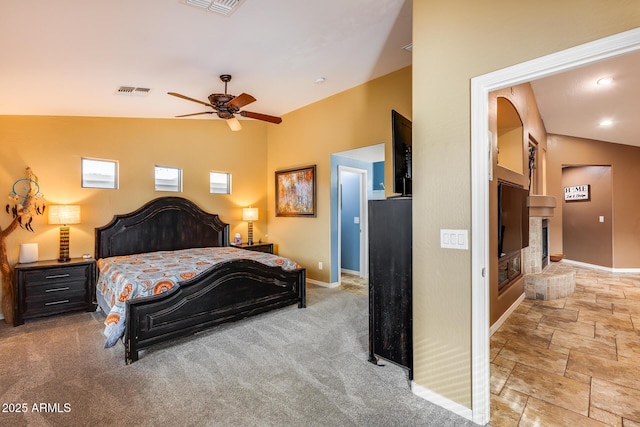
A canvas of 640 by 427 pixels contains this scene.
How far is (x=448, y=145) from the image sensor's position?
1961 mm

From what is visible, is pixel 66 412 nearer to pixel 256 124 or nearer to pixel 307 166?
pixel 307 166

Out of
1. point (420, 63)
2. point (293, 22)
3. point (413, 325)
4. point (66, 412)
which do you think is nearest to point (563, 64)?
point (420, 63)

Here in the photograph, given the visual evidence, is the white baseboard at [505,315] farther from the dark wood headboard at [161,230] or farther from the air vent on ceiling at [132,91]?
the air vent on ceiling at [132,91]

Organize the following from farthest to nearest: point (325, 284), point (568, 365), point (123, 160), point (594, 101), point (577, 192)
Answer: point (577, 192), point (325, 284), point (123, 160), point (594, 101), point (568, 365)

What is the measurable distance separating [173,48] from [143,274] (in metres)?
2.19

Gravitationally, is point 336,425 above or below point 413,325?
below

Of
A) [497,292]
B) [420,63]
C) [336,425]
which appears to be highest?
[420,63]

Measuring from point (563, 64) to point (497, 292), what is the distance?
258 cm

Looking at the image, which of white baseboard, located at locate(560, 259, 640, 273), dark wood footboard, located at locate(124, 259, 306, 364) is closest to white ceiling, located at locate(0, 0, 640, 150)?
dark wood footboard, located at locate(124, 259, 306, 364)

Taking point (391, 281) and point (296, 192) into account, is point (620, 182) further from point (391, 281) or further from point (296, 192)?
point (391, 281)

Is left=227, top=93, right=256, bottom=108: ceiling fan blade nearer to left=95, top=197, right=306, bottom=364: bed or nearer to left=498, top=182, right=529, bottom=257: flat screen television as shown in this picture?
left=95, top=197, right=306, bottom=364: bed

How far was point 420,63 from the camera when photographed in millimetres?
2109

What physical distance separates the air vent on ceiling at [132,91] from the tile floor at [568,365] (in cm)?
458

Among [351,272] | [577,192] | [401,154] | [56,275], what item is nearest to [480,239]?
[401,154]
